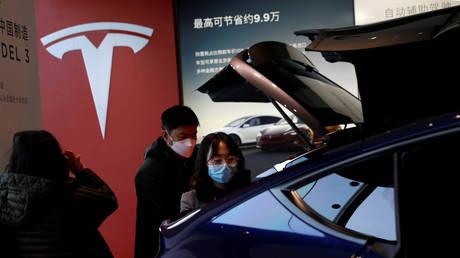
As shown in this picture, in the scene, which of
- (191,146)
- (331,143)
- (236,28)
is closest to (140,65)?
(236,28)

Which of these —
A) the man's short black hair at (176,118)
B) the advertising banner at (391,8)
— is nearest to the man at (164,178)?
the man's short black hair at (176,118)

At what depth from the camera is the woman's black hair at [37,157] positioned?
165 cm

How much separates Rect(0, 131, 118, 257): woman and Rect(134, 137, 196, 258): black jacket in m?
0.33

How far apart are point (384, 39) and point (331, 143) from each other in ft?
1.20

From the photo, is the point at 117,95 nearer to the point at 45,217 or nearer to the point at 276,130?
the point at 276,130

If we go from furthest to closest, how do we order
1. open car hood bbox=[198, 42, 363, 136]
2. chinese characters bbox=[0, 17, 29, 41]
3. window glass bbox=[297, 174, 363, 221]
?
1. chinese characters bbox=[0, 17, 29, 41]
2. open car hood bbox=[198, 42, 363, 136]
3. window glass bbox=[297, 174, 363, 221]

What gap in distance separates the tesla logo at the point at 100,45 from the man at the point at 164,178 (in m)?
1.74

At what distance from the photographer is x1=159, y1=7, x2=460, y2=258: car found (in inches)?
40.7

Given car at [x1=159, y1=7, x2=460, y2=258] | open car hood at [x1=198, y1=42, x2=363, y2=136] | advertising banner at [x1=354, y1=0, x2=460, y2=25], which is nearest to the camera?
car at [x1=159, y1=7, x2=460, y2=258]

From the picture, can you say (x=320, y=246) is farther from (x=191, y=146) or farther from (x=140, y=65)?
(x=140, y=65)

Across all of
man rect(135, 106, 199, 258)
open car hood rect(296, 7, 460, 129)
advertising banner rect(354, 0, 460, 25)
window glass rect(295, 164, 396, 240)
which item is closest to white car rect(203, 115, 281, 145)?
advertising banner rect(354, 0, 460, 25)

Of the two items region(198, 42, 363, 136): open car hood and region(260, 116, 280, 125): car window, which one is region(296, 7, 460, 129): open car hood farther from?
region(260, 116, 280, 125): car window

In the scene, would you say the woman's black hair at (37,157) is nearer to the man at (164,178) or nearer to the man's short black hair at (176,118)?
the man at (164,178)

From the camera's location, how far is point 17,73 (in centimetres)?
215
